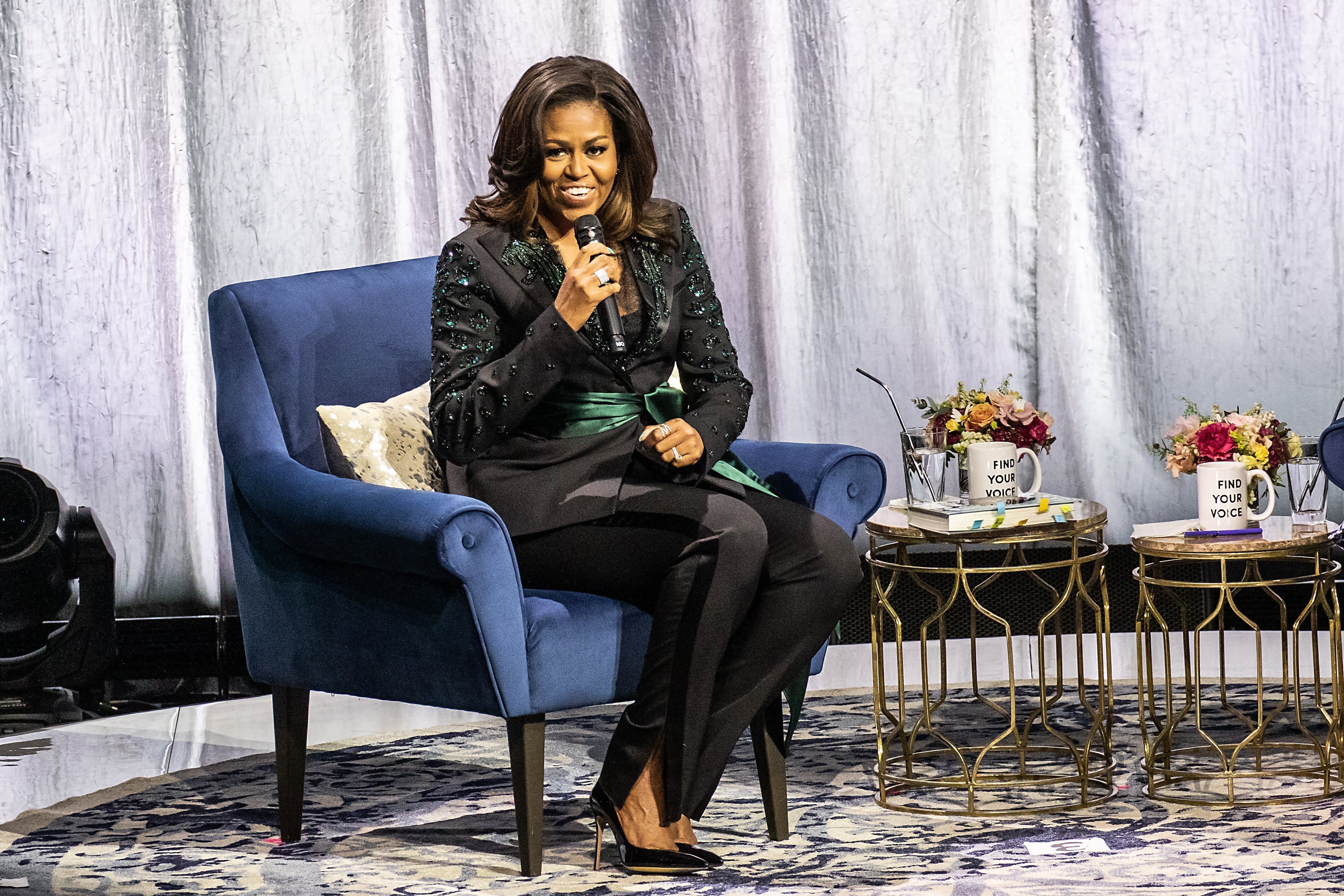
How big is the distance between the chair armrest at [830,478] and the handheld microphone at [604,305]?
380 millimetres

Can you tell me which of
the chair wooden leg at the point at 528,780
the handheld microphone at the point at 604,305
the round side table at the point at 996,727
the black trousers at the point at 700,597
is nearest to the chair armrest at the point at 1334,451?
the round side table at the point at 996,727

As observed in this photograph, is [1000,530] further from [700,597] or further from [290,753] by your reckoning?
[290,753]

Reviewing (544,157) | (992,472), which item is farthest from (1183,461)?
(544,157)

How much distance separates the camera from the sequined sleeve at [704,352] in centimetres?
269

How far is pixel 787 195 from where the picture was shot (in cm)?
399

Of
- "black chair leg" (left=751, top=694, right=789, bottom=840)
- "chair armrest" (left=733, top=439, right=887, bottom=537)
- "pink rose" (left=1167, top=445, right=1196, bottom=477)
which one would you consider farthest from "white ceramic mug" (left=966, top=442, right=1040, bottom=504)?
"black chair leg" (left=751, top=694, right=789, bottom=840)

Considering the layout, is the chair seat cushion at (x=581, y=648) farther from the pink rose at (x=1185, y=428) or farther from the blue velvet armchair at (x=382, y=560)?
the pink rose at (x=1185, y=428)

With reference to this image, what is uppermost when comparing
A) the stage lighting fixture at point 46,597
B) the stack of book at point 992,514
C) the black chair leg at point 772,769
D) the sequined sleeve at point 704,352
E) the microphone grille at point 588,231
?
the microphone grille at point 588,231

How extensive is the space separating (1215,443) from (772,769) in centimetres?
89

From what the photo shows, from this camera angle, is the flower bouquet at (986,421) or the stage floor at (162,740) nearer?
the flower bouquet at (986,421)

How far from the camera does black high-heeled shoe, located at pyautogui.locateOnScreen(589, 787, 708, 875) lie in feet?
7.77

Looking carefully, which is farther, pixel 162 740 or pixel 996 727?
pixel 162 740

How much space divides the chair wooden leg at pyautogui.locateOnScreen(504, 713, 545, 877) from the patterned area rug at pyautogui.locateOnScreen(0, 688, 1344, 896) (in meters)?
0.03

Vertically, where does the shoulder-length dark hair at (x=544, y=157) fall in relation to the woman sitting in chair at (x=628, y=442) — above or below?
above
